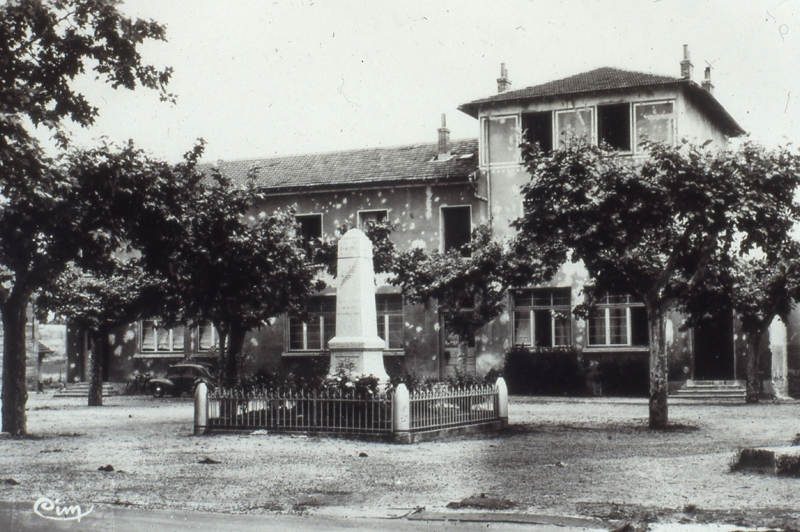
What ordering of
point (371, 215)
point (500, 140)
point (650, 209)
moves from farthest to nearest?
point (371, 215) → point (500, 140) → point (650, 209)

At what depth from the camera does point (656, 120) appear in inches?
1063

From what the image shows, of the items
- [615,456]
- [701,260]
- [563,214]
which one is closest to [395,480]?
[615,456]

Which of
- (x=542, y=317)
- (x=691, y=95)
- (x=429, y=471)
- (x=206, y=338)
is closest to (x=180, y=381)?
(x=206, y=338)

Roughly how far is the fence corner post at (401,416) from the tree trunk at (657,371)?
485 cm

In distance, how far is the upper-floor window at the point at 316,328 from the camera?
3169cm

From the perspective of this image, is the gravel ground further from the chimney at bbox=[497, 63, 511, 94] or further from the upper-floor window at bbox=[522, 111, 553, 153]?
the chimney at bbox=[497, 63, 511, 94]

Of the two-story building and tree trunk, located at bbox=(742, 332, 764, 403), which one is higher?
the two-story building

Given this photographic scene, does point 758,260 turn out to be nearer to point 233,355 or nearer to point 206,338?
point 233,355

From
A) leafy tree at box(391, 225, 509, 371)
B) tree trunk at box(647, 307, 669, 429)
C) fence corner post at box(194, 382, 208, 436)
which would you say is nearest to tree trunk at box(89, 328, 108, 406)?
leafy tree at box(391, 225, 509, 371)

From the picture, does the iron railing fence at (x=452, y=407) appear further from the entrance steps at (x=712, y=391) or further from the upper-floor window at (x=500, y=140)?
the upper-floor window at (x=500, y=140)

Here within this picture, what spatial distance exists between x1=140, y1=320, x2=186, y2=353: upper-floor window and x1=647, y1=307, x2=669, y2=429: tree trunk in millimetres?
20868

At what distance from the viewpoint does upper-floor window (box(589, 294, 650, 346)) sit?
90.4ft

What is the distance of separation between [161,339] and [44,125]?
2348 centimetres

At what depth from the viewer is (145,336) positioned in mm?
34312
